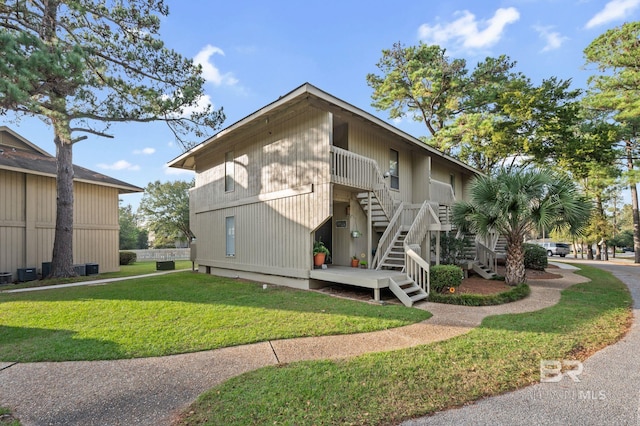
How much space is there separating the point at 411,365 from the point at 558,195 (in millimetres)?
8285

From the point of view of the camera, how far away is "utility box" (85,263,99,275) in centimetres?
1477

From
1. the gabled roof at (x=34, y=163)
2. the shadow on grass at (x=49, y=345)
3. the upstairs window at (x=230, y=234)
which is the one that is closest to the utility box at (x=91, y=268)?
the gabled roof at (x=34, y=163)

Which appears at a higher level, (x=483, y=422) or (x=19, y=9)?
(x=19, y=9)

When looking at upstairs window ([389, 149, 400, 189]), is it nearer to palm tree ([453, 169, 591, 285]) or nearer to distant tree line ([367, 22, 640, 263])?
palm tree ([453, 169, 591, 285])

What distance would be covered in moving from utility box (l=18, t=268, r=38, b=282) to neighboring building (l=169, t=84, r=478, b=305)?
6.95 m

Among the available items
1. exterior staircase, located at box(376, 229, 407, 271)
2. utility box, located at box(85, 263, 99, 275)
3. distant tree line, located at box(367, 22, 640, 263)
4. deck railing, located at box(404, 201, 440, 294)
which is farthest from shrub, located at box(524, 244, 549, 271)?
utility box, located at box(85, 263, 99, 275)

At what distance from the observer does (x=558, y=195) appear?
926 cm

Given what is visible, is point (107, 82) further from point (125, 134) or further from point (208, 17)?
point (208, 17)

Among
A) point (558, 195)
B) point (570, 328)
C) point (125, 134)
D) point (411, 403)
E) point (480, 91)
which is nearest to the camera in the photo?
point (411, 403)

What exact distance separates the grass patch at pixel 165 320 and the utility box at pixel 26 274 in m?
4.65

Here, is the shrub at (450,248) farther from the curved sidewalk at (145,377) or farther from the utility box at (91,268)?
the utility box at (91,268)

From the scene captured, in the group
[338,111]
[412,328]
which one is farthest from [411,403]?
[338,111]

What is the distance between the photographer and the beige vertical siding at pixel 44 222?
12828 millimetres

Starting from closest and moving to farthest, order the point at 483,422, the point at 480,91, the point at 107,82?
the point at 483,422 < the point at 107,82 < the point at 480,91
